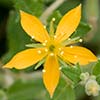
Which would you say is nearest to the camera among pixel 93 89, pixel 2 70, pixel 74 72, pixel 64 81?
pixel 93 89

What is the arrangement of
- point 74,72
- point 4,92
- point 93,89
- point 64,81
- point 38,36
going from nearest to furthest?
point 93,89 < point 74,72 < point 38,36 < point 64,81 < point 4,92

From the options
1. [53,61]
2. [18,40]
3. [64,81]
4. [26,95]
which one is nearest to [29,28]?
[53,61]

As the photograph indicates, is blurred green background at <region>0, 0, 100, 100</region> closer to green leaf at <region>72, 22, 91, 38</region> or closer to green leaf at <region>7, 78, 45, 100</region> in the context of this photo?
green leaf at <region>7, 78, 45, 100</region>

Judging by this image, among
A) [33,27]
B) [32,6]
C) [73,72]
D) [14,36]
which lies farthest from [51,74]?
[14,36]

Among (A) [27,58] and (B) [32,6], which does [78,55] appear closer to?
(A) [27,58]

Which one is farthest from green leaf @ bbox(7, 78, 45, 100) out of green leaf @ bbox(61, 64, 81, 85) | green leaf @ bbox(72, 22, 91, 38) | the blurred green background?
green leaf @ bbox(61, 64, 81, 85)

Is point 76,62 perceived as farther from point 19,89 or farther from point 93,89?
point 19,89

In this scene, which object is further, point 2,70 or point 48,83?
point 2,70

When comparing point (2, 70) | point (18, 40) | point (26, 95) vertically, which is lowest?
point (26, 95)
